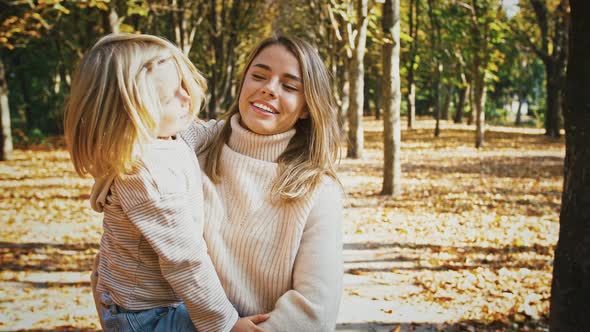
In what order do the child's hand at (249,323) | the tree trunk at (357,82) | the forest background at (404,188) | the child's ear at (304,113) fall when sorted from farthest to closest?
the tree trunk at (357,82)
the forest background at (404,188)
the child's ear at (304,113)
the child's hand at (249,323)

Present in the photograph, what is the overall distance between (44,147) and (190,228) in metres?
22.5

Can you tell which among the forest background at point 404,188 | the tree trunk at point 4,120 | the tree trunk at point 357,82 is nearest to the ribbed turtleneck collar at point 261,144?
the forest background at point 404,188

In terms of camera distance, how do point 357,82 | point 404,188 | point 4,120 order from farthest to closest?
point 4,120, point 357,82, point 404,188

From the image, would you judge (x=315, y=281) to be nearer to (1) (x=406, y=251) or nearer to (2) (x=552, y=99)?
(1) (x=406, y=251)

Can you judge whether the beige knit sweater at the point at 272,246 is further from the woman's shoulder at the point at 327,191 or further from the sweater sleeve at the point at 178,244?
the sweater sleeve at the point at 178,244

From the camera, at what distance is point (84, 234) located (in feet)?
25.7

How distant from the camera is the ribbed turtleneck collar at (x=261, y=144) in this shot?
202 cm

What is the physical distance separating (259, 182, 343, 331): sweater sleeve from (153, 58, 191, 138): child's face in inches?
23.9

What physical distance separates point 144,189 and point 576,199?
2627 millimetres

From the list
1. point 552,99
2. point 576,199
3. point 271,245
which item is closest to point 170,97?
point 271,245

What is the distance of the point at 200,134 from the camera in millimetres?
2258

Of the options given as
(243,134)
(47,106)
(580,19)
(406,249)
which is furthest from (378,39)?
(47,106)

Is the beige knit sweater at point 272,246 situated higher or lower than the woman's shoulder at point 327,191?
lower

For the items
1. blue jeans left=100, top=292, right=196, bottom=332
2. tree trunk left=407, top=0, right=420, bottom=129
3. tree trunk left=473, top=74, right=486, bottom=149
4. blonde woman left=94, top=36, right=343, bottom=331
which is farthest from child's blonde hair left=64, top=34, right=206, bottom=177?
tree trunk left=473, top=74, right=486, bottom=149
